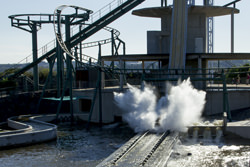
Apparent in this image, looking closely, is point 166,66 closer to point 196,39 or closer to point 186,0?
point 196,39

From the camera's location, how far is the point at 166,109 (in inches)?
989

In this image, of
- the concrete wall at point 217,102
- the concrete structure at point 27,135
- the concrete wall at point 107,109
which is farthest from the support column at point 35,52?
the concrete wall at point 217,102

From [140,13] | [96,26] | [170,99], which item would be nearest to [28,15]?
[96,26]

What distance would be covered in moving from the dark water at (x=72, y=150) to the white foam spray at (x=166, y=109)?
1.87m

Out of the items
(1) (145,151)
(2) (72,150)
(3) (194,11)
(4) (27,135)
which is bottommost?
(2) (72,150)

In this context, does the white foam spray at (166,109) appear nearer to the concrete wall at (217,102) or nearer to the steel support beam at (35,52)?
the concrete wall at (217,102)

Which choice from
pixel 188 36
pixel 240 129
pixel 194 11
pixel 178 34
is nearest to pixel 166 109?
pixel 240 129

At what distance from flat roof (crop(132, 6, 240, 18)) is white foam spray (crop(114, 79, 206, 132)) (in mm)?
11093

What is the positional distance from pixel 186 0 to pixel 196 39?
4.44 m

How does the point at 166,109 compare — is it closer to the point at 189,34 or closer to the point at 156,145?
the point at 156,145

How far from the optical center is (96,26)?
119ft

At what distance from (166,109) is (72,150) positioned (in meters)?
6.86

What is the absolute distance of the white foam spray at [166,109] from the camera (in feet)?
75.3

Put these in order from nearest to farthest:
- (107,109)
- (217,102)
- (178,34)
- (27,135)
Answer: (27,135) → (217,102) → (107,109) → (178,34)
